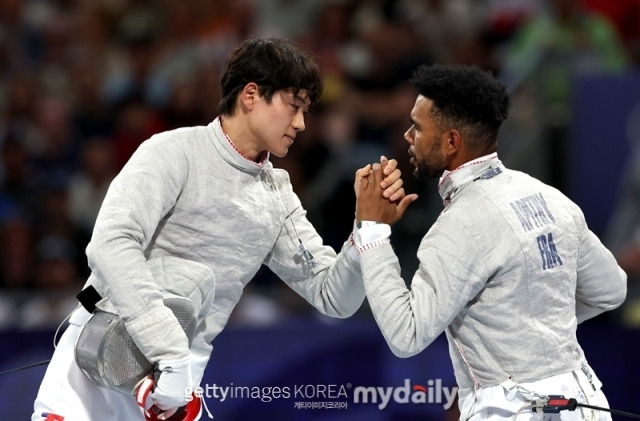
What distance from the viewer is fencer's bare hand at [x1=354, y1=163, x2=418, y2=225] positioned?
282 cm

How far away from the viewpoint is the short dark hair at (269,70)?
115 inches

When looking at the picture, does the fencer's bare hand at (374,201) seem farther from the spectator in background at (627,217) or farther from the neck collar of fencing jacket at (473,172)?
the spectator in background at (627,217)

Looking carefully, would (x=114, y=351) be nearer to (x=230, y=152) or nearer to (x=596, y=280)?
(x=230, y=152)

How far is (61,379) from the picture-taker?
285 cm

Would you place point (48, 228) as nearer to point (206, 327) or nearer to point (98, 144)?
point (98, 144)

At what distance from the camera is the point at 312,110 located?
603cm

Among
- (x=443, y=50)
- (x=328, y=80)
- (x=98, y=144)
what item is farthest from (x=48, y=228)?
(x=443, y=50)

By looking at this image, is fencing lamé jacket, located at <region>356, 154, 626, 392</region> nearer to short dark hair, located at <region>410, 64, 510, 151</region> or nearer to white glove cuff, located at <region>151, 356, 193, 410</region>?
short dark hair, located at <region>410, 64, 510, 151</region>

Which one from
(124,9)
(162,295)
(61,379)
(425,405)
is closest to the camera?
(162,295)

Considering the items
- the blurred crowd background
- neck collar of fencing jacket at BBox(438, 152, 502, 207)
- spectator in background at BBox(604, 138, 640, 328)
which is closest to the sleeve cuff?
neck collar of fencing jacket at BBox(438, 152, 502, 207)

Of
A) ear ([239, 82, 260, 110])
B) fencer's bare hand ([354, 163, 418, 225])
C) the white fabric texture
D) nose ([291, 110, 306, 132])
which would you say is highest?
ear ([239, 82, 260, 110])

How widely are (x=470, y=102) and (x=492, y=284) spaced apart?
0.48 metres

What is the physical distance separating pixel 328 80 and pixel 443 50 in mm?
733

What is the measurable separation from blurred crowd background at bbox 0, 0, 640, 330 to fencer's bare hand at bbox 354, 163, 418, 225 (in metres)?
1.78
